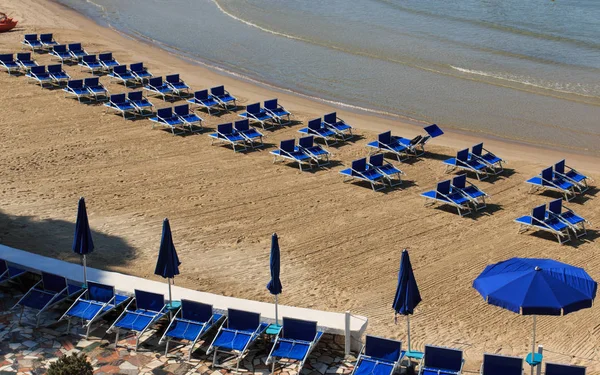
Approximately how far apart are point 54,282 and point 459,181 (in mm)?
8910

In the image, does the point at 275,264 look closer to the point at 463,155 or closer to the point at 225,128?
the point at 463,155

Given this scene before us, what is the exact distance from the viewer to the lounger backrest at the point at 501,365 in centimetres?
1048

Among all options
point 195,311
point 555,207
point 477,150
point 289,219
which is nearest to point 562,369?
point 195,311

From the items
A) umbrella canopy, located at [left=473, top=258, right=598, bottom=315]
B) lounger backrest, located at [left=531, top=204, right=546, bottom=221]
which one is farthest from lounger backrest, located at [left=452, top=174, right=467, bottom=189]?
umbrella canopy, located at [left=473, top=258, right=598, bottom=315]

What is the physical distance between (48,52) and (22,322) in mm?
19677

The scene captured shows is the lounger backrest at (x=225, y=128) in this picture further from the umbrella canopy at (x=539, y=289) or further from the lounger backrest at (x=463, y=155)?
the umbrella canopy at (x=539, y=289)

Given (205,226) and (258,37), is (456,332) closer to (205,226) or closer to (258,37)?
(205,226)

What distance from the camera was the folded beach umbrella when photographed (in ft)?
34.2

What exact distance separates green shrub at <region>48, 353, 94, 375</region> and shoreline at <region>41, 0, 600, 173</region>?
45.7 ft

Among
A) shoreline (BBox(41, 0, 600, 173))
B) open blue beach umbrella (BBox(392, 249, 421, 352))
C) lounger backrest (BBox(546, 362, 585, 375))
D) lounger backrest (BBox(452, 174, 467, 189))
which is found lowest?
shoreline (BBox(41, 0, 600, 173))

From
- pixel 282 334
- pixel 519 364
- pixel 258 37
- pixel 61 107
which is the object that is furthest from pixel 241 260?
pixel 258 37

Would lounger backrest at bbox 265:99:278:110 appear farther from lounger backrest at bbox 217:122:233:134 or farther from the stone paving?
the stone paving

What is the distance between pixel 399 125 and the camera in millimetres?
24703

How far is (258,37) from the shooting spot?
36656mm
